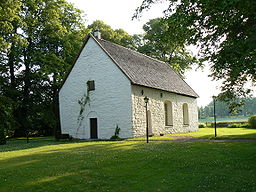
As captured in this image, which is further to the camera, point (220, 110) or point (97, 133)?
point (220, 110)

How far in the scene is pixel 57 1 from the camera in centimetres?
3469

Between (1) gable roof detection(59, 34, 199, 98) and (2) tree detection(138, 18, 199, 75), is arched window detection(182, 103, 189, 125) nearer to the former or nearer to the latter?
(1) gable roof detection(59, 34, 199, 98)

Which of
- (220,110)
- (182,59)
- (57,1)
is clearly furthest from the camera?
(220,110)

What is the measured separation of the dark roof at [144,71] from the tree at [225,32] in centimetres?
1116

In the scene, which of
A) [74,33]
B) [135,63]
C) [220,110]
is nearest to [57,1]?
[74,33]

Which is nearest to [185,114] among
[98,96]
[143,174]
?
[98,96]

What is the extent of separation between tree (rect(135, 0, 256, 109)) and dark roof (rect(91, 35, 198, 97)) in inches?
439

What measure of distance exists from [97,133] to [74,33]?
713 inches

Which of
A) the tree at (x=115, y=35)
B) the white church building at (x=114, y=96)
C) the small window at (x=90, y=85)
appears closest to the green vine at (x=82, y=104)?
the white church building at (x=114, y=96)

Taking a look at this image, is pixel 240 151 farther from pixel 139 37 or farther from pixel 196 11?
pixel 139 37

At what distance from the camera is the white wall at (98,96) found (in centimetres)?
2366

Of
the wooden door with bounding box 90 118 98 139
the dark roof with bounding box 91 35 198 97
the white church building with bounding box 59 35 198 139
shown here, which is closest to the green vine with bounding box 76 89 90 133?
the white church building with bounding box 59 35 198 139

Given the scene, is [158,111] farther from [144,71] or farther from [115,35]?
[115,35]

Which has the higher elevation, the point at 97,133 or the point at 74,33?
the point at 74,33
